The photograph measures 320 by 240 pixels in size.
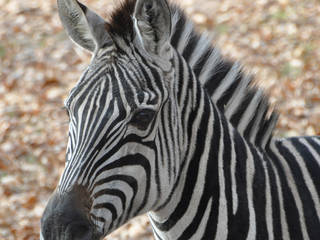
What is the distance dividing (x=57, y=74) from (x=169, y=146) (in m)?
7.31

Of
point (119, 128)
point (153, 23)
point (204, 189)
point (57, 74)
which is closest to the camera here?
point (119, 128)

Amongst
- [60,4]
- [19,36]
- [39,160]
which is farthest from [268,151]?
[19,36]

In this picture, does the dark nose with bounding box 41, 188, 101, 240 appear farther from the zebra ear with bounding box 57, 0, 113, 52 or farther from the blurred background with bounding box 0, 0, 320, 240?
the blurred background with bounding box 0, 0, 320, 240

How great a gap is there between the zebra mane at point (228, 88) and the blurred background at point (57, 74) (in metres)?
2.85

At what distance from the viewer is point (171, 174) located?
116 inches

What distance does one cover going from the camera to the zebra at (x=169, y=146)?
2719 millimetres

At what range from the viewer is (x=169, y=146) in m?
2.93

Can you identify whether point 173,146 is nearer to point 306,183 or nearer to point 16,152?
point 306,183

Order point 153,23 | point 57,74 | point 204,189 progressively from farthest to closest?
point 57,74
point 204,189
point 153,23

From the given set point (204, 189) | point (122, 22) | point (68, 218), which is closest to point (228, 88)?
point (204, 189)

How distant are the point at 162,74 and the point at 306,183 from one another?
1.01 metres

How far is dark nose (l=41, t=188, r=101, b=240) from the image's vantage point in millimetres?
2596

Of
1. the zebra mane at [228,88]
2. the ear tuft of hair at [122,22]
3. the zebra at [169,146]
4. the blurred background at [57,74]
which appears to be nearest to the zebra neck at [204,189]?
the zebra at [169,146]

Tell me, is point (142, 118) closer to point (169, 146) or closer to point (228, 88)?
point (169, 146)
